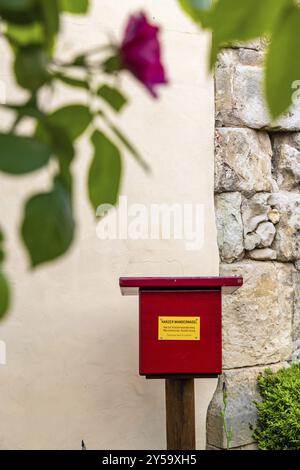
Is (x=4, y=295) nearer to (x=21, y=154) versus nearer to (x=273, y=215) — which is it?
(x=21, y=154)

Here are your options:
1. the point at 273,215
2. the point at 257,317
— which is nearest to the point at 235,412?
the point at 257,317

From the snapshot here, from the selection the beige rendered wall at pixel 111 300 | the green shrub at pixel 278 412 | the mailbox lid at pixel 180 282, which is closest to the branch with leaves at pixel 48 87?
the mailbox lid at pixel 180 282

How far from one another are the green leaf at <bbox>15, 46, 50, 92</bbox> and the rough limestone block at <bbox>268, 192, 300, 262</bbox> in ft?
10.6

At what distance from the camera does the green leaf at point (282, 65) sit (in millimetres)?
351

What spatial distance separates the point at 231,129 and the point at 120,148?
10.1 ft

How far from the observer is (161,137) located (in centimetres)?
331

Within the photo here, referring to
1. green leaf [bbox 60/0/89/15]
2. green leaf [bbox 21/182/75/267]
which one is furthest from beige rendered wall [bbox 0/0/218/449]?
green leaf [bbox 21/182/75/267]

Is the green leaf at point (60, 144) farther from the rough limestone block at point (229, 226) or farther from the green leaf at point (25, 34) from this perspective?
the rough limestone block at point (229, 226)

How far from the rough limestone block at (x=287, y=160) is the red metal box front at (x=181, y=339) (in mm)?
1045

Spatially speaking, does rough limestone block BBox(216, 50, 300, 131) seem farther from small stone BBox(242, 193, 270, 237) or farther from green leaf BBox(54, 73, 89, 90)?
green leaf BBox(54, 73, 89, 90)
